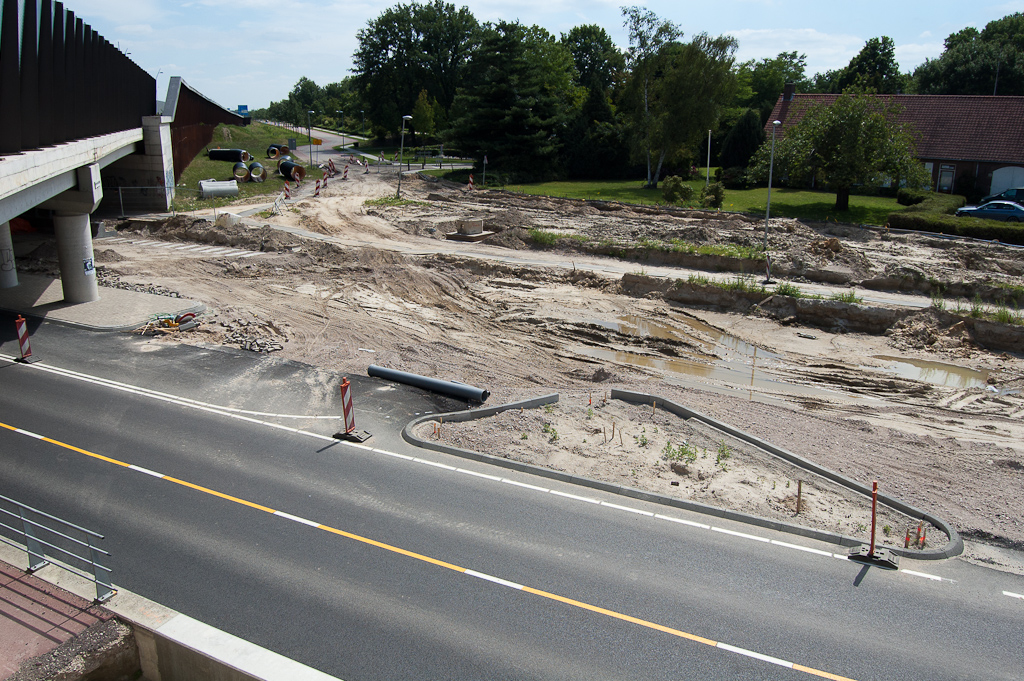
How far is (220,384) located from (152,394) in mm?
1378

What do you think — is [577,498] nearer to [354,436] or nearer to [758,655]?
[758,655]

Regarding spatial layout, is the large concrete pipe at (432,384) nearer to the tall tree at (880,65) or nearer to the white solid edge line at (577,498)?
the white solid edge line at (577,498)

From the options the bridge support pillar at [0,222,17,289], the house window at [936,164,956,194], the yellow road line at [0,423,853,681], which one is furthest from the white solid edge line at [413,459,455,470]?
the house window at [936,164,956,194]

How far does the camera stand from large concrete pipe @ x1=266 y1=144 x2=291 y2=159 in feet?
168

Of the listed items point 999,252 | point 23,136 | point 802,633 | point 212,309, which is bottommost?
point 802,633

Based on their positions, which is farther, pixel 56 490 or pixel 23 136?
pixel 23 136

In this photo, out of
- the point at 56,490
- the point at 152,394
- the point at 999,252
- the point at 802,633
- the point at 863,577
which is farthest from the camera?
the point at 999,252

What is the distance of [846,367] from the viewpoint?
19.5 meters

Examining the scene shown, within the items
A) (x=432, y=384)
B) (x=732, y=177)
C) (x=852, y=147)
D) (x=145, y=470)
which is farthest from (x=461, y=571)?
(x=732, y=177)

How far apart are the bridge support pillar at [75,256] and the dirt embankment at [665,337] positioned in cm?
225

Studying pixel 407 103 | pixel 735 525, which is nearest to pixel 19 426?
pixel 735 525

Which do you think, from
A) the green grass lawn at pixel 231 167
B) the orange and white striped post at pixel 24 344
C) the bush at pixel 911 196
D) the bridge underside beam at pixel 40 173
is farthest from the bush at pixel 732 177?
the orange and white striped post at pixel 24 344

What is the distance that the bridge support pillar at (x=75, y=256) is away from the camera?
65.4 feet

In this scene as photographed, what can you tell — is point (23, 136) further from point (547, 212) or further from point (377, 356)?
point (547, 212)
